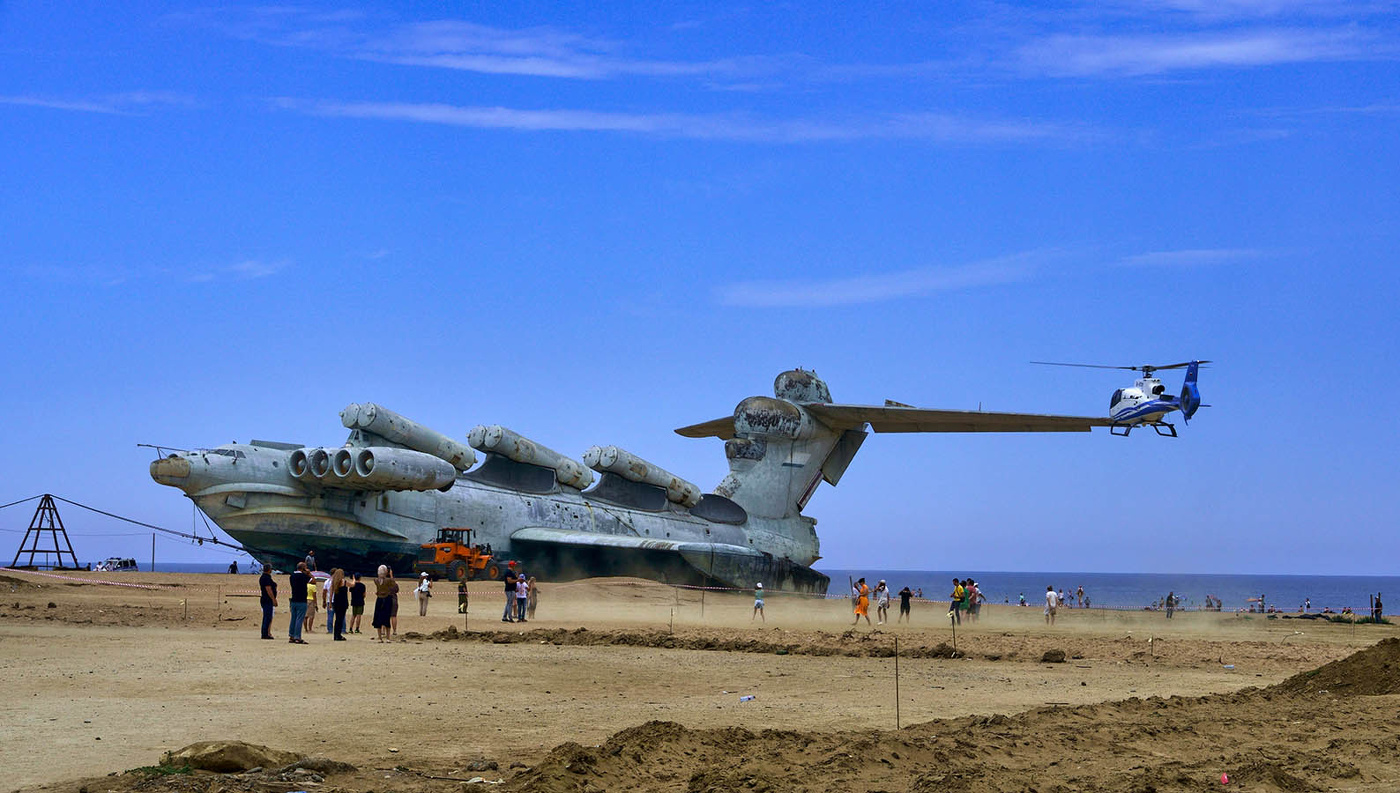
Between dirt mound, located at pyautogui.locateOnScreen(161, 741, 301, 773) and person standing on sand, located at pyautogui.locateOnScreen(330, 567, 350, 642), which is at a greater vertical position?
person standing on sand, located at pyautogui.locateOnScreen(330, 567, 350, 642)

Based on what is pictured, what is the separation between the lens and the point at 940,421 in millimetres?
44938

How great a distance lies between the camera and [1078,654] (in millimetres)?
20234

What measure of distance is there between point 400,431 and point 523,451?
21.5 ft

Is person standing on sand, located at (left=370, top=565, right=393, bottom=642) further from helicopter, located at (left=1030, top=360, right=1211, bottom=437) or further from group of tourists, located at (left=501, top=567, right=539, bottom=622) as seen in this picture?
helicopter, located at (left=1030, top=360, right=1211, bottom=437)

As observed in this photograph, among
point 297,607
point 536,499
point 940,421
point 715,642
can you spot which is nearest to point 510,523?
point 536,499

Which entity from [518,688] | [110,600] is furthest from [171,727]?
[110,600]

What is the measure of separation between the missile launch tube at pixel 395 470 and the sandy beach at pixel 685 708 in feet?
34.0

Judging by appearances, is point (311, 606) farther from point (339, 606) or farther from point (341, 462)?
point (341, 462)

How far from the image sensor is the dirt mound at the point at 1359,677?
14.2 metres

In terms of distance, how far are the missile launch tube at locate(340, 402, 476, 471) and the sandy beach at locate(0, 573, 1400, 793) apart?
12739 mm

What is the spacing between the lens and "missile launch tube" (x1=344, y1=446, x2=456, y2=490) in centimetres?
3394

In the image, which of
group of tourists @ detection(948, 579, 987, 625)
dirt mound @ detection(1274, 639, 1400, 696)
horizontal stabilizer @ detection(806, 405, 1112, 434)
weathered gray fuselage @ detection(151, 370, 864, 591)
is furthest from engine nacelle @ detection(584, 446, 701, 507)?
dirt mound @ detection(1274, 639, 1400, 696)

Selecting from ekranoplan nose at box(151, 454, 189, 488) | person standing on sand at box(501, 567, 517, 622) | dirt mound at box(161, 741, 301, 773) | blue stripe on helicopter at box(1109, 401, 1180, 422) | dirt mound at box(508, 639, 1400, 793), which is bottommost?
dirt mound at box(508, 639, 1400, 793)

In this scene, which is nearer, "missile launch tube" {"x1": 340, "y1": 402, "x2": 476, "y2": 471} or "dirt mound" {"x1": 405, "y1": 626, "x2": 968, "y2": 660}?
"dirt mound" {"x1": 405, "y1": 626, "x2": 968, "y2": 660}
